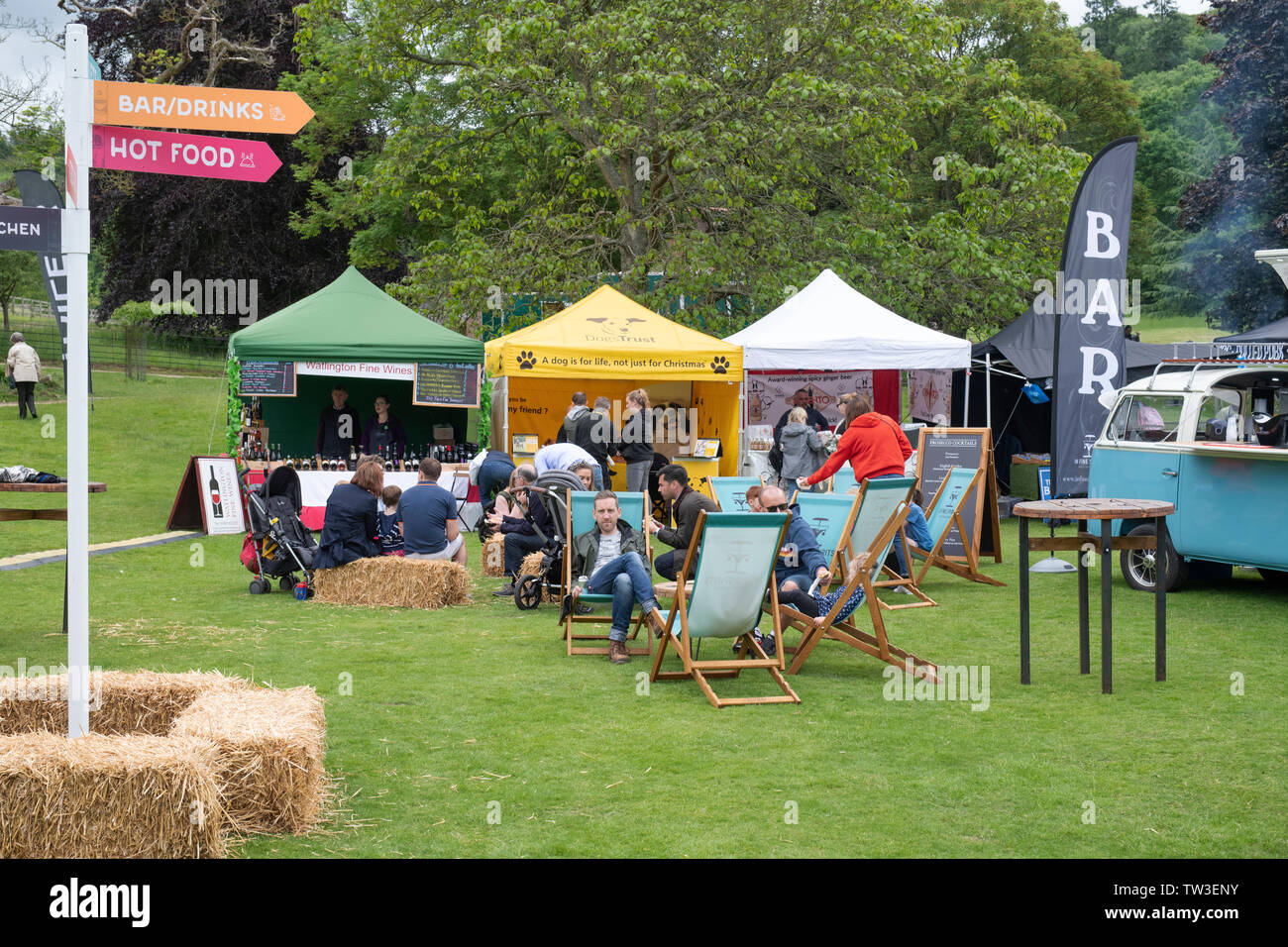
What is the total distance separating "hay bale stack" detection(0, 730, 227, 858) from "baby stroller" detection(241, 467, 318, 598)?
6.15 meters

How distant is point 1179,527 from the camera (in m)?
10.1

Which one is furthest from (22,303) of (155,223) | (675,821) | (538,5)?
(675,821)

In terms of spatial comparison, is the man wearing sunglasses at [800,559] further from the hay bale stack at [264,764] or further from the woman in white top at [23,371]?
the woman in white top at [23,371]

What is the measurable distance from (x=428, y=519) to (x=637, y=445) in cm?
474

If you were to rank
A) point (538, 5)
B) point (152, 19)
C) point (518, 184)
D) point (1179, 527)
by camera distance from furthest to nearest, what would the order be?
point (152, 19) → point (518, 184) → point (538, 5) → point (1179, 527)

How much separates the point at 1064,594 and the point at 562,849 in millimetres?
7164

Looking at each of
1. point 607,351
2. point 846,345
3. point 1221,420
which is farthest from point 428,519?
point 1221,420

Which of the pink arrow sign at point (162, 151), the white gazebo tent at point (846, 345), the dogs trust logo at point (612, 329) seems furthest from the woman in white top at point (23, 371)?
the pink arrow sign at point (162, 151)

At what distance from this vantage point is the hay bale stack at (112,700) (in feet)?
16.4

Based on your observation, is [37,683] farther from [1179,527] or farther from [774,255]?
[774,255]

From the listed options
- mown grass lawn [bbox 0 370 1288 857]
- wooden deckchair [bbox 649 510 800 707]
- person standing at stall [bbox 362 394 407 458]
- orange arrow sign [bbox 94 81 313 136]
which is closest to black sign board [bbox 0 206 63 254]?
orange arrow sign [bbox 94 81 313 136]

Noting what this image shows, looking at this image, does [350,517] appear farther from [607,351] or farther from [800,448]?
[800,448]

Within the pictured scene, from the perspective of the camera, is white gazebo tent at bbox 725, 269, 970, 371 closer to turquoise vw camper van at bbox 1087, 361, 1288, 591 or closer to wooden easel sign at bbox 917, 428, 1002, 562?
wooden easel sign at bbox 917, 428, 1002, 562

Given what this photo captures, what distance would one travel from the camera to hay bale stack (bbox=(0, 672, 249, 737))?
4992mm
